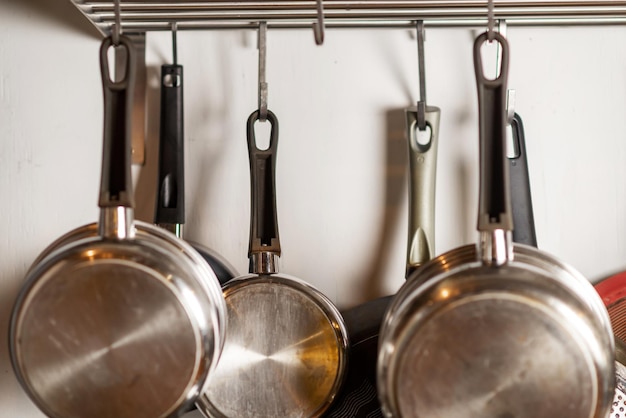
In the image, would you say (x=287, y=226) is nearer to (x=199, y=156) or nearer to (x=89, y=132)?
(x=199, y=156)

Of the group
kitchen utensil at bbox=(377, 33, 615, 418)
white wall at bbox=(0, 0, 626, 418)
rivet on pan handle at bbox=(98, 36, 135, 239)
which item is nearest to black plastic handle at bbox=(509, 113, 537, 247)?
white wall at bbox=(0, 0, 626, 418)

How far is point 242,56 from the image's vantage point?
87 cm

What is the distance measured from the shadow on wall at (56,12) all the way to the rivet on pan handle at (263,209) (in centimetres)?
23

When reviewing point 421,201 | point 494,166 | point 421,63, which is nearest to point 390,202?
point 421,201

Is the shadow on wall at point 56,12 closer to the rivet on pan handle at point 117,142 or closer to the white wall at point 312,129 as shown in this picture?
the white wall at point 312,129

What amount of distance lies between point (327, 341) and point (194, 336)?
0.54 ft

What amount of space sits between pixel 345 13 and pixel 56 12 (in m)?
0.32

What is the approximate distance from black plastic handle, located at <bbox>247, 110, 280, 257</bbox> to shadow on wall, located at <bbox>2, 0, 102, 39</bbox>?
0.23 meters

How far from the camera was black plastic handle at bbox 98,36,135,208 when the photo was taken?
2.09 feet

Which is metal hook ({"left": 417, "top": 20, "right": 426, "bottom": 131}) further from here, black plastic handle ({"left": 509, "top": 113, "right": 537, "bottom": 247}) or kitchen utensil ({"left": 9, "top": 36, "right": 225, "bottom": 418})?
kitchen utensil ({"left": 9, "top": 36, "right": 225, "bottom": 418})

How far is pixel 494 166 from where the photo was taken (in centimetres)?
62

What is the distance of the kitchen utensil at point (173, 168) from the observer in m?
0.84

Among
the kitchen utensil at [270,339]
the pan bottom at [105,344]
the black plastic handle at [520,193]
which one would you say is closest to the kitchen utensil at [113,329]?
the pan bottom at [105,344]

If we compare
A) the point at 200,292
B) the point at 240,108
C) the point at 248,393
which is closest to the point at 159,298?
the point at 200,292
